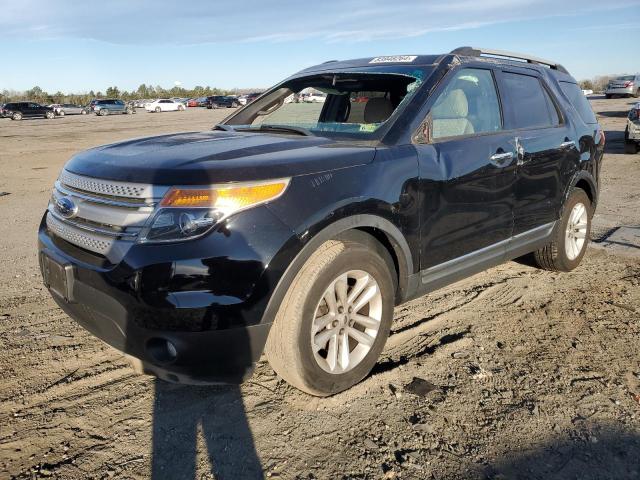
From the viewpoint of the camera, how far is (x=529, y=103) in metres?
4.37

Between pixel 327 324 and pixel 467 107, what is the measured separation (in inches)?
75.7

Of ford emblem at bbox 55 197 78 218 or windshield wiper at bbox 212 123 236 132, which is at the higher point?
windshield wiper at bbox 212 123 236 132

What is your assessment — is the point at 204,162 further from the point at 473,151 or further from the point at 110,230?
the point at 473,151

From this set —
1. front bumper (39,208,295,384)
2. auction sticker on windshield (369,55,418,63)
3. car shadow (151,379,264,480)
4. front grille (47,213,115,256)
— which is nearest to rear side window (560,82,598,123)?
auction sticker on windshield (369,55,418,63)

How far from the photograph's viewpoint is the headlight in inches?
94.9

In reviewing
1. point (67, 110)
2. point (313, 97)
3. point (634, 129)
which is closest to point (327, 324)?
point (313, 97)

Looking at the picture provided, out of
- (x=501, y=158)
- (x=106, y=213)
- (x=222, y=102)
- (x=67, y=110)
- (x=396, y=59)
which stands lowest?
(x=106, y=213)

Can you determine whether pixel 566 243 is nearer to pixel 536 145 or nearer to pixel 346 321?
pixel 536 145

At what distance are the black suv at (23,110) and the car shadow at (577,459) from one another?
51.6m

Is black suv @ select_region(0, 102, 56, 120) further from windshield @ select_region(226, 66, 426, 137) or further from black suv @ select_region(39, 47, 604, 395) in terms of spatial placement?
black suv @ select_region(39, 47, 604, 395)

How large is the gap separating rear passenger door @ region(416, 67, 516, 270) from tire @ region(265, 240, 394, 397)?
46 cm

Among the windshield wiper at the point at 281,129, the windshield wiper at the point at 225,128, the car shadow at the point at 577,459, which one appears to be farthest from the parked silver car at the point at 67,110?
the car shadow at the point at 577,459

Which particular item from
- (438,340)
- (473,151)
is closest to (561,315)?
(438,340)

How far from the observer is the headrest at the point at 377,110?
3.52 m
